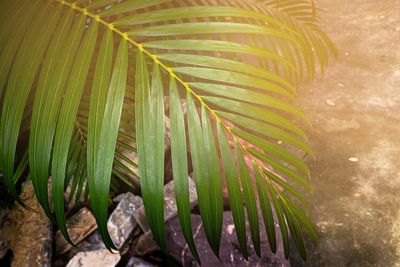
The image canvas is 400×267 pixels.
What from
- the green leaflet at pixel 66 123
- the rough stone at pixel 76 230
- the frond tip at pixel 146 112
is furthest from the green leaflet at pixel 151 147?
the rough stone at pixel 76 230

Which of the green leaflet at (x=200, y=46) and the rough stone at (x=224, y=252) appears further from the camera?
the rough stone at (x=224, y=252)

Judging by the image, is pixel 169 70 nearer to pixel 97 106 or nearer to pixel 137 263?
pixel 97 106

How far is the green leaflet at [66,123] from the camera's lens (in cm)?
56

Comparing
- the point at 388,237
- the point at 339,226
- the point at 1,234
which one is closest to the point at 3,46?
the point at 1,234

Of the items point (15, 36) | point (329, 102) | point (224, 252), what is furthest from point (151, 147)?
point (329, 102)

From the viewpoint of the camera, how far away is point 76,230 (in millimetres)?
1525

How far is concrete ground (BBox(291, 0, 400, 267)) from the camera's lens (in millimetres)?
1633

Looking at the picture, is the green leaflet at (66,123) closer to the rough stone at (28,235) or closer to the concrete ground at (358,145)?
the rough stone at (28,235)

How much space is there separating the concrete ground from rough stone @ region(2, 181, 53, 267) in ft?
3.58

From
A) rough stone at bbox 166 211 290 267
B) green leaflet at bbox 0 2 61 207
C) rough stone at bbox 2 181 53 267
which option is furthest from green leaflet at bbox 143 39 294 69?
rough stone at bbox 2 181 53 267

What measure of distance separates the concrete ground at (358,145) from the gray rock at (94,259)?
0.80 metres

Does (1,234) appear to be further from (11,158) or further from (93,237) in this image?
(11,158)

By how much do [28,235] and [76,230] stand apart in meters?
0.19

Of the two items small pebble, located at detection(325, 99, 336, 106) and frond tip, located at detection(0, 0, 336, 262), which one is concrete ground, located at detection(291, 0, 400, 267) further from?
frond tip, located at detection(0, 0, 336, 262)
